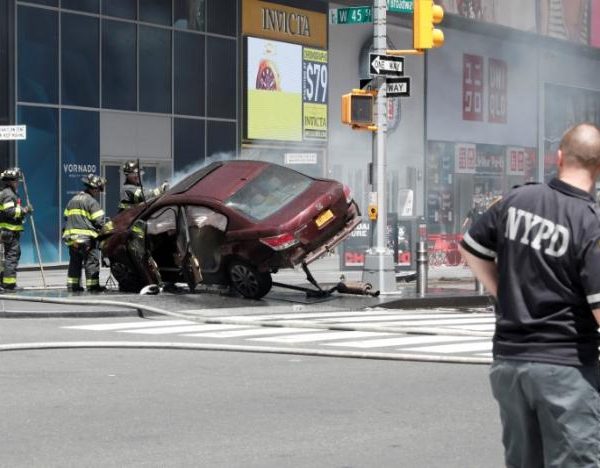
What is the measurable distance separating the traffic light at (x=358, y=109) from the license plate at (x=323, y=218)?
2502 mm

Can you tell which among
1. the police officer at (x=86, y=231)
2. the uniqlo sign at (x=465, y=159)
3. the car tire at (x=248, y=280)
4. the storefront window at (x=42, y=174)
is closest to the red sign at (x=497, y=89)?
the uniqlo sign at (x=465, y=159)

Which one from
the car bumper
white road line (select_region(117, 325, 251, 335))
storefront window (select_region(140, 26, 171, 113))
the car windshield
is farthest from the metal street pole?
storefront window (select_region(140, 26, 171, 113))

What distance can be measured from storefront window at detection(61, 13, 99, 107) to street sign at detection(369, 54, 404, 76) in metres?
10.5

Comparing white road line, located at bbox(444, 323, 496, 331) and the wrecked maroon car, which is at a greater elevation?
the wrecked maroon car

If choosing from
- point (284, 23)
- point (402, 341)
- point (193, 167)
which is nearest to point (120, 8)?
point (193, 167)

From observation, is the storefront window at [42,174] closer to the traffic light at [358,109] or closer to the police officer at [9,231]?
the police officer at [9,231]

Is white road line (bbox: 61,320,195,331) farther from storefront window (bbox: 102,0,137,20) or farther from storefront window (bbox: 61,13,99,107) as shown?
storefront window (bbox: 102,0,137,20)

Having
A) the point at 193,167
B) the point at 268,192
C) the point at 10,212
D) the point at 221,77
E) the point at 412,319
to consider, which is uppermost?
the point at 221,77

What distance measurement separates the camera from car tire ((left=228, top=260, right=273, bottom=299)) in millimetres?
18109

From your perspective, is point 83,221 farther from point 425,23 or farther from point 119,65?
point 119,65

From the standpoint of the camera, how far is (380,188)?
20.4 metres

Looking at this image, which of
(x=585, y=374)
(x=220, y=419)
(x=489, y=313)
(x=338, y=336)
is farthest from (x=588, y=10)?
(x=585, y=374)

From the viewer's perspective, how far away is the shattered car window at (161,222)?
A: 18422 millimetres

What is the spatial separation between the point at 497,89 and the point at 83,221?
25.5 m
